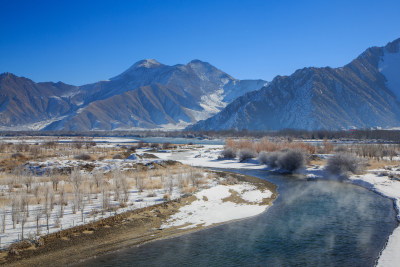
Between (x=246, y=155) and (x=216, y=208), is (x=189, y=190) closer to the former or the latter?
(x=216, y=208)

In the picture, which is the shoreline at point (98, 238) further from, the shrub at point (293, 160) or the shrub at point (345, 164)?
the shrub at point (293, 160)

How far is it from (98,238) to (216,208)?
8.32 m

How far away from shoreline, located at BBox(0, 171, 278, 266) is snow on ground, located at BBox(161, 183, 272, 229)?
0.55 meters

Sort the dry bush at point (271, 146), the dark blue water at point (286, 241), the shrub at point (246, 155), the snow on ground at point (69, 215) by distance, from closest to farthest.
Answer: the dark blue water at point (286, 241), the snow on ground at point (69, 215), the shrub at point (246, 155), the dry bush at point (271, 146)

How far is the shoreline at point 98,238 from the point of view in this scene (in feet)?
37.8

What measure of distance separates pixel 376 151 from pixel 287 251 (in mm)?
49931

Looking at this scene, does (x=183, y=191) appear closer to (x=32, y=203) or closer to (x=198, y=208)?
(x=198, y=208)

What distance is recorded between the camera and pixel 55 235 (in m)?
13.3

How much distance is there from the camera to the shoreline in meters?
11.5

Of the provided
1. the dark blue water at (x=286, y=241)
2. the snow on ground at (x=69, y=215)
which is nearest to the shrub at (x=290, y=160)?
the dark blue water at (x=286, y=241)

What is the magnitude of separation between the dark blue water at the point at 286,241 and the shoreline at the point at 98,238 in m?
0.61

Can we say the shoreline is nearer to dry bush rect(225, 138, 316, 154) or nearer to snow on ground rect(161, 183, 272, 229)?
snow on ground rect(161, 183, 272, 229)

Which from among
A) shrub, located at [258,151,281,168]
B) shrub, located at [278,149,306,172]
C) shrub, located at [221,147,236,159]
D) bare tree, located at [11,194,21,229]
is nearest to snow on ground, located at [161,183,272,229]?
bare tree, located at [11,194,21,229]

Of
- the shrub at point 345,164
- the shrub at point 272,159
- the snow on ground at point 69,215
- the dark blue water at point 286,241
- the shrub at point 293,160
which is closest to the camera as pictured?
the dark blue water at point 286,241
